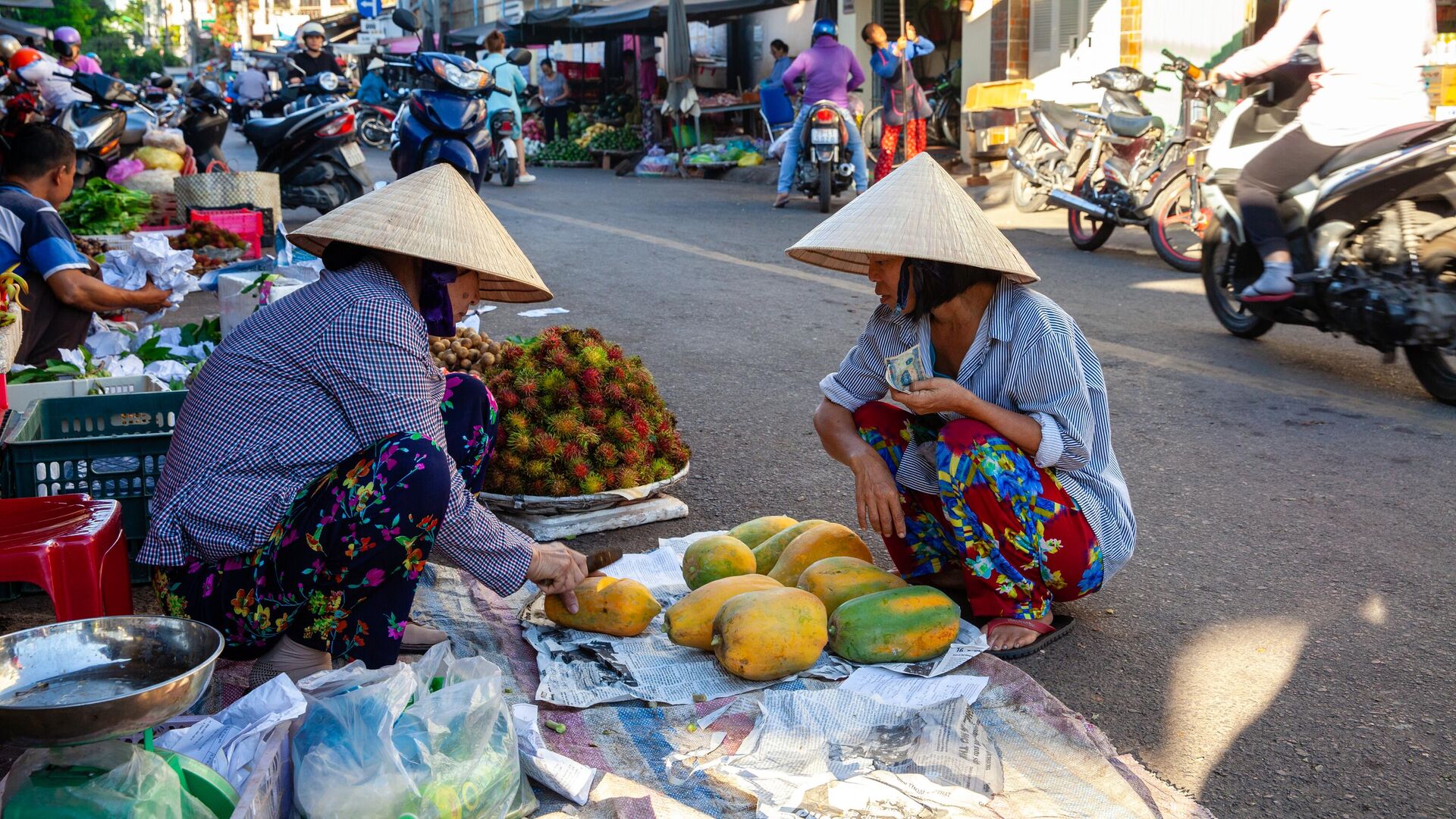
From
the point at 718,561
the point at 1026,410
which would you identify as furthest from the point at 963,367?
the point at 718,561

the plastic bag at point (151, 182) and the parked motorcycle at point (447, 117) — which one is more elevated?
the parked motorcycle at point (447, 117)

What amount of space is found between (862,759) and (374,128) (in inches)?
704

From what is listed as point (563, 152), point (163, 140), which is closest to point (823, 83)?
point (163, 140)

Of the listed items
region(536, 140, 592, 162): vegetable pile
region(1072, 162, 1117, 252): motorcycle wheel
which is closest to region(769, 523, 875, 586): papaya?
region(1072, 162, 1117, 252): motorcycle wheel

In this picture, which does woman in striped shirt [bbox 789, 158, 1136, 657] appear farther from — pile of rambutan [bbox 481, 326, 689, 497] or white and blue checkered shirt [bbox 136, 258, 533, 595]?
white and blue checkered shirt [bbox 136, 258, 533, 595]

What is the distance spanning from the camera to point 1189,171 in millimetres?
7500

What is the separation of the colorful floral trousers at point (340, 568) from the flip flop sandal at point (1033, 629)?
4.25ft

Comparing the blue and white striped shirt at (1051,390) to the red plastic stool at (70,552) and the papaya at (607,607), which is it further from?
the red plastic stool at (70,552)

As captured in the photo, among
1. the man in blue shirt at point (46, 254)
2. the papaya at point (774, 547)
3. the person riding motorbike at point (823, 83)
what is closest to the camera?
the papaya at point (774, 547)

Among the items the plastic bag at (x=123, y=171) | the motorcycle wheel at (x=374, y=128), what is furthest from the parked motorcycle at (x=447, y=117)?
the motorcycle wheel at (x=374, y=128)

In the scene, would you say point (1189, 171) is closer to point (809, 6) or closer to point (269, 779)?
point (269, 779)

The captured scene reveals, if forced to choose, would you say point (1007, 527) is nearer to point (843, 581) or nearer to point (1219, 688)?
point (843, 581)

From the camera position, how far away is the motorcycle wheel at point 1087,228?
8.72 metres

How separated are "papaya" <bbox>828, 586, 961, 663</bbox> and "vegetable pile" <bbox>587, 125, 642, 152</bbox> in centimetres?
1589
